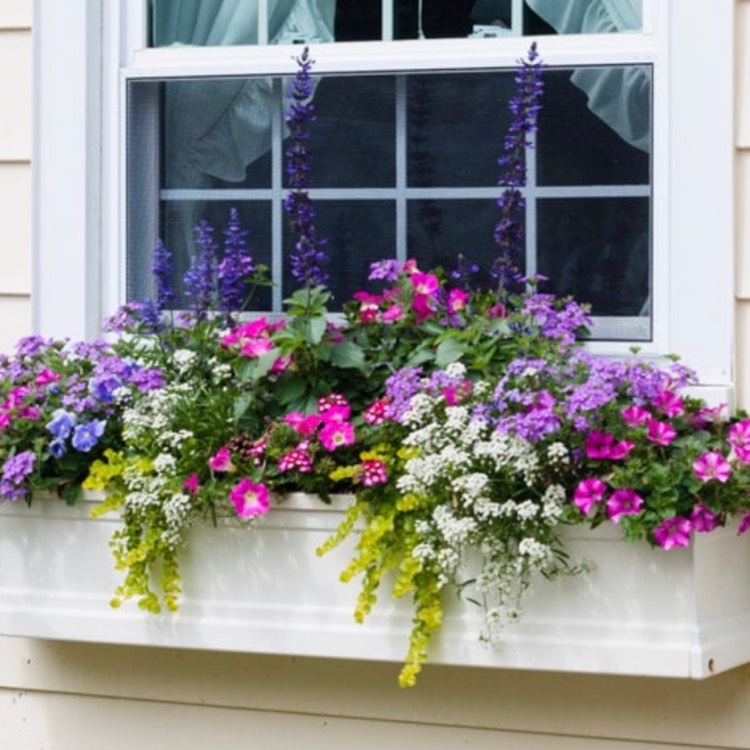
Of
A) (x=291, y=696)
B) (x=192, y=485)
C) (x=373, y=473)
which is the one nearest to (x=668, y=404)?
(x=373, y=473)

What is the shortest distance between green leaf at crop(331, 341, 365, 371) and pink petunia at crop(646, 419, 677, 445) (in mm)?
479

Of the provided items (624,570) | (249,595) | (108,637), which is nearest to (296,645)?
(249,595)

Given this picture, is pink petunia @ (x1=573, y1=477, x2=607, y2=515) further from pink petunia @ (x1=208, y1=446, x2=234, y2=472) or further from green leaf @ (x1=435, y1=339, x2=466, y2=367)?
pink petunia @ (x1=208, y1=446, x2=234, y2=472)

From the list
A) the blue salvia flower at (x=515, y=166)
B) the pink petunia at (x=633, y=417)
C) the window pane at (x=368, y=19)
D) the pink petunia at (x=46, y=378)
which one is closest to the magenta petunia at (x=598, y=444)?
the pink petunia at (x=633, y=417)

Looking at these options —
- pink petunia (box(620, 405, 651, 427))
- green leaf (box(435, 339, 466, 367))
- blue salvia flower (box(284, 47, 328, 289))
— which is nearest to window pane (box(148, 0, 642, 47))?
blue salvia flower (box(284, 47, 328, 289))

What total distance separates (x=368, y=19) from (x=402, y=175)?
0.28 metres

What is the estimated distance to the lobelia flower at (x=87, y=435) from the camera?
2.67 meters

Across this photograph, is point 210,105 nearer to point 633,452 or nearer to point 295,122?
point 295,122

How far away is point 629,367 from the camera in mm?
2592

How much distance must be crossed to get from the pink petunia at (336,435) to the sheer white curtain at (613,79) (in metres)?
0.70

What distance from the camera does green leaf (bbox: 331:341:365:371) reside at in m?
2.66

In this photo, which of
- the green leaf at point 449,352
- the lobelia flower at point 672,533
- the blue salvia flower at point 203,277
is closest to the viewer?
the lobelia flower at point 672,533

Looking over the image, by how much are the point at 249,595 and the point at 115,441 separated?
1.15 feet

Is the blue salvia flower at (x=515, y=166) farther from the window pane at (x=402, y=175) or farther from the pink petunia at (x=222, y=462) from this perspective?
the pink petunia at (x=222, y=462)
